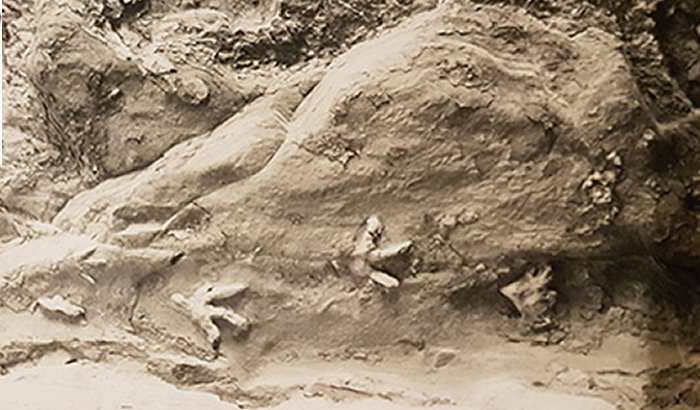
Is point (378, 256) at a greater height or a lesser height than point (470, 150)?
lesser

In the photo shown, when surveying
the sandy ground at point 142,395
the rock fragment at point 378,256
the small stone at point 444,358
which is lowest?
the sandy ground at point 142,395

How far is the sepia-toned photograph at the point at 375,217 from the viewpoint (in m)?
1.18

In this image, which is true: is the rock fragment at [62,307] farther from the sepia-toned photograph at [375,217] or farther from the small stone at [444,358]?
the small stone at [444,358]

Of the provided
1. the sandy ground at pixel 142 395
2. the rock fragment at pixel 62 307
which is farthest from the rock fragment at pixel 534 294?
the rock fragment at pixel 62 307

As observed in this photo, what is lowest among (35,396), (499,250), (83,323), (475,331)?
(35,396)

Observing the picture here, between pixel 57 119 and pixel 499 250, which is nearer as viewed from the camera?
pixel 499 250

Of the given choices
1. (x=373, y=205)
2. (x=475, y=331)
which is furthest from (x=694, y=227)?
(x=373, y=205)

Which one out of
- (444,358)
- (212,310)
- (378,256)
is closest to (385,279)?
(378,256)

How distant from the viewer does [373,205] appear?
121 cm

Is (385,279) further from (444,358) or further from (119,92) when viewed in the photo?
(119,92)

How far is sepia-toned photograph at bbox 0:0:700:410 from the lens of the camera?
1.18m

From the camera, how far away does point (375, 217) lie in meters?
1.21

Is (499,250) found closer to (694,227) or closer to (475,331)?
(475,331)

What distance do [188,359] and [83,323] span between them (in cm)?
19
